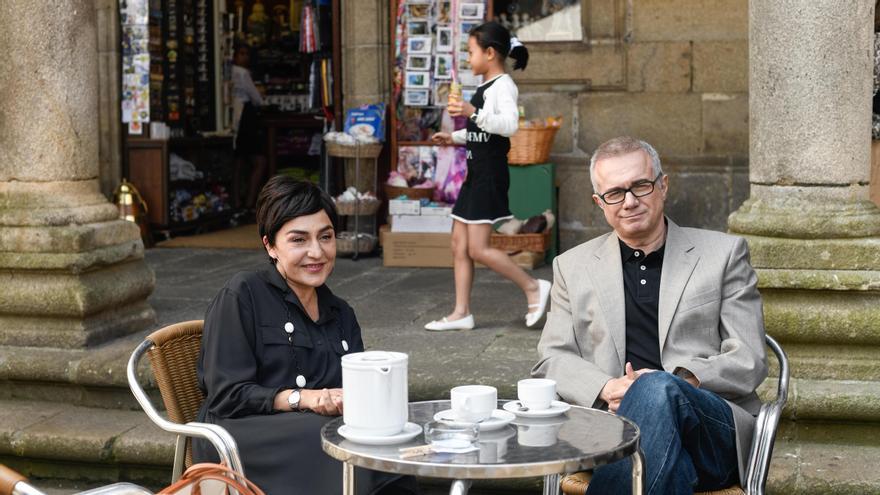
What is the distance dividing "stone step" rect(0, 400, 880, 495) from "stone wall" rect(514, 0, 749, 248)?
3792 millimetres

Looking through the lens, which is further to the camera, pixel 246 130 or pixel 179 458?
pixel 246 130

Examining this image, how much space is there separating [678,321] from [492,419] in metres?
0.78

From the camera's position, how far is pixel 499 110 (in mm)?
6105

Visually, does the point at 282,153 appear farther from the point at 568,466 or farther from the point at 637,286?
the point at 568,466

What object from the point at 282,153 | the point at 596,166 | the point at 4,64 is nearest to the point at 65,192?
the point at 4,64

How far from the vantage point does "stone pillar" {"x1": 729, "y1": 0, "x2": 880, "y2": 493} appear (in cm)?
479

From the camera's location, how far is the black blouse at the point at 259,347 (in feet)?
11.2

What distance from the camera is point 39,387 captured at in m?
5.71

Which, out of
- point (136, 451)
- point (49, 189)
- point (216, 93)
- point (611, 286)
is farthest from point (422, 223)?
point (611, 286)

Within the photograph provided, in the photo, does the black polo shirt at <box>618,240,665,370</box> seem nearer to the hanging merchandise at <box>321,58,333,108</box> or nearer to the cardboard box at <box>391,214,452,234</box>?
the cardboard box at <box>391,214,452,234</box>

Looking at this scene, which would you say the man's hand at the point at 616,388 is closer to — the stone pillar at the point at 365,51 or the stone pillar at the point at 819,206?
the stone pillar at the point at 819,206

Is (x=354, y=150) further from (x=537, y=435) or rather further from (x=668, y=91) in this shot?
(x=537, y=435)

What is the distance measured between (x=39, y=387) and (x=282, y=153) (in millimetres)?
6819

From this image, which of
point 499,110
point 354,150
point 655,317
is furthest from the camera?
point 354,150
